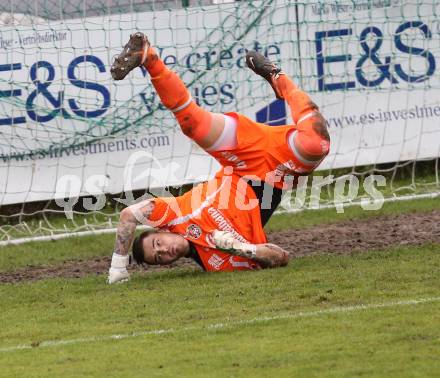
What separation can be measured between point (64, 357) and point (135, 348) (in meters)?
0.45

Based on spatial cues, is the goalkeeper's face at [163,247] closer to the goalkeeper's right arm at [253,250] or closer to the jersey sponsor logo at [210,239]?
the jersey sponsor logo at [210,239]

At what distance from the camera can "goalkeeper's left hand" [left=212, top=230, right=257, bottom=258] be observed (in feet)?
32.0

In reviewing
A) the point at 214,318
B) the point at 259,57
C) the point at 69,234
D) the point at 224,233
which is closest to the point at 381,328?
the point at 214,318

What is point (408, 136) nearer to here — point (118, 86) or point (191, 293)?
point (118, 86)

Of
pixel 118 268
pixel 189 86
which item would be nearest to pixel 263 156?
pixel 118 268

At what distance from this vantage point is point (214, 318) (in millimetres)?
8148

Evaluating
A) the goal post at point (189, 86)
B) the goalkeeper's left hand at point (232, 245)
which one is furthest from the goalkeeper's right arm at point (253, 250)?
the goal post at point (189, 86)

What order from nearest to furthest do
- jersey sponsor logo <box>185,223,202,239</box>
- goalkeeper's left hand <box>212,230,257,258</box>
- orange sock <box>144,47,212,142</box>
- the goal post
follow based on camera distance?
goalkeeper's left hand <box>212,230,257,258</box>
orange sock <box>144,47,212,142</box>
jersey sponsor logo <box>185,223,202,239</box>
the goal post

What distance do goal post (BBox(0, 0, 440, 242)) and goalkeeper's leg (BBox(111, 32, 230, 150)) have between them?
4.06 m

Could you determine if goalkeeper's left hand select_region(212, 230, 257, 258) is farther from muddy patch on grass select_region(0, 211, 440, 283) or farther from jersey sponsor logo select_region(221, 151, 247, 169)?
muddy patch on grass select_region(0, 211, 440, 283)

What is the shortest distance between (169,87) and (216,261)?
1588mm

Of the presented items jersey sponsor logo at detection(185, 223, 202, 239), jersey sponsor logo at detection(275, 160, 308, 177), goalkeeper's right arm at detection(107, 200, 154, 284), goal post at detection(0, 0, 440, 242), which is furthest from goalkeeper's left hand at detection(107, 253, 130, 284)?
goal post at detection(0, 0, 440, 242)

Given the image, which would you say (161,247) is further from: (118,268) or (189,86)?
(189,86)

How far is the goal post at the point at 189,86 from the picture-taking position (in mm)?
13836
